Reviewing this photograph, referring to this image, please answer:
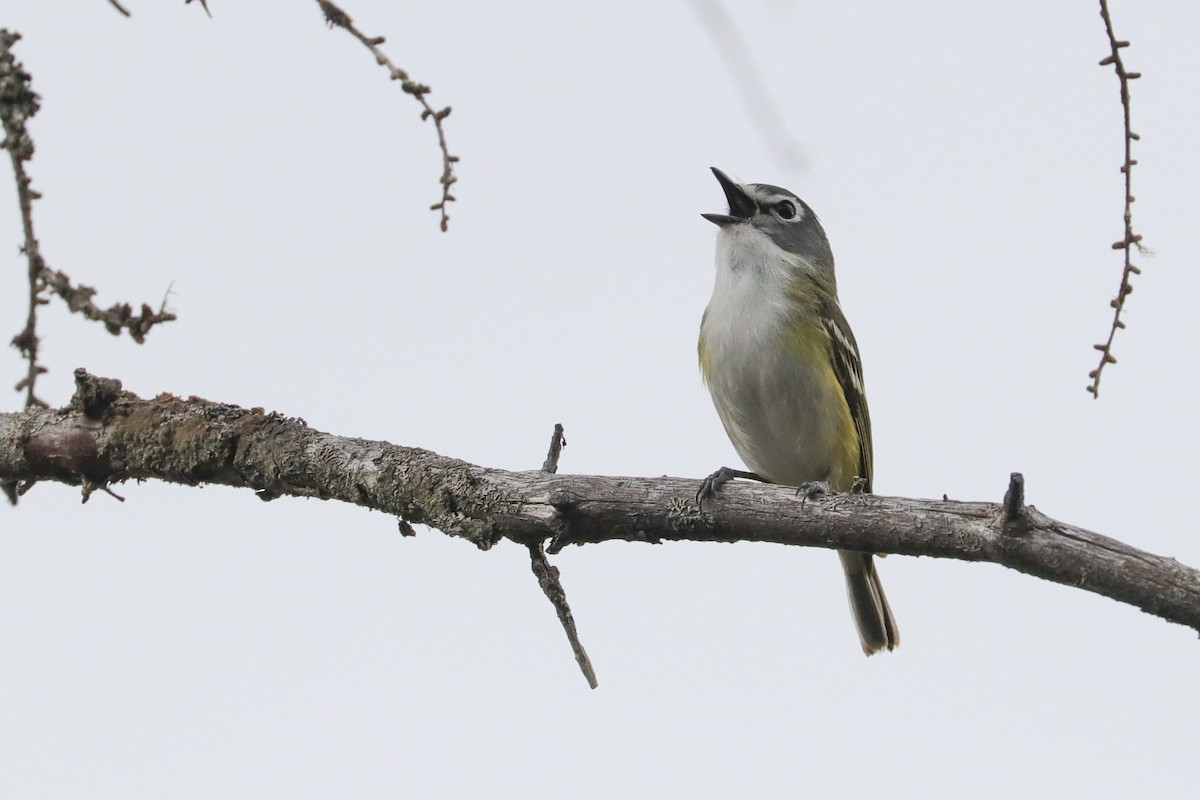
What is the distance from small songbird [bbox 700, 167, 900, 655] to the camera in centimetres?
676

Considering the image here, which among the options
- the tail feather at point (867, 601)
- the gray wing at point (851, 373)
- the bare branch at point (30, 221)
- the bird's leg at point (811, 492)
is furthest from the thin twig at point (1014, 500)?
the tail feather at point (867, 601)

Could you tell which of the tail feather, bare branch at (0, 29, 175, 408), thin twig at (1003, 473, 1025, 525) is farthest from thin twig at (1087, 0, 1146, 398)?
the tail feather

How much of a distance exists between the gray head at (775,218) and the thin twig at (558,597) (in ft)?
11.2

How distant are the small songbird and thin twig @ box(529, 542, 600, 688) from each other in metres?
2.55

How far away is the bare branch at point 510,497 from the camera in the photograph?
12.4 feet

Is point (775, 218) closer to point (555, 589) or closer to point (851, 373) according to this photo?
point (851, 373)

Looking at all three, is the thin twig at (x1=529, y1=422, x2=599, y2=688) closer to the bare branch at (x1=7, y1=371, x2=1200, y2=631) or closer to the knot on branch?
the bare branch at (x1=7, y1=371, x2=1200, y2=631)

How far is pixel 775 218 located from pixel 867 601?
2.53 metres

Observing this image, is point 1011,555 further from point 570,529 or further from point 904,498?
point 570,529

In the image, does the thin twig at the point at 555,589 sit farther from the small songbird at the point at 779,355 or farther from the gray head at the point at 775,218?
the gray head at the point at 775,218

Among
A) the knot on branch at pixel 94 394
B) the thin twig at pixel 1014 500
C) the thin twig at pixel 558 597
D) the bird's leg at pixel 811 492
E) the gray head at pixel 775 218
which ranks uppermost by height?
the gray head at pixel 775 218

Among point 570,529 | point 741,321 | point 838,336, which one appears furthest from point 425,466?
point 838,336

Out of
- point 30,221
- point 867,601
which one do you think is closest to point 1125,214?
point 30,221

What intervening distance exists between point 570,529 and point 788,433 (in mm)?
2687
